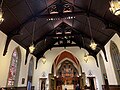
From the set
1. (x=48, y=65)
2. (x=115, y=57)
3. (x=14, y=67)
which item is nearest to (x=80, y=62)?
(x=48, y=65)

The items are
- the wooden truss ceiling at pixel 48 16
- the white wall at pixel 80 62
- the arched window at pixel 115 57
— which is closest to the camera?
the wooden truss ceiling at pixel 48 16

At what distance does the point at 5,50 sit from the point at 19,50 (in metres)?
1.83

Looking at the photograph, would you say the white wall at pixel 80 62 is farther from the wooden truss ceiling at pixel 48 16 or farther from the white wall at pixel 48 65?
the wooden truss ceiling at pixel 48 16

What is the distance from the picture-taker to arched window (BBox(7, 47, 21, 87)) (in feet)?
21.2

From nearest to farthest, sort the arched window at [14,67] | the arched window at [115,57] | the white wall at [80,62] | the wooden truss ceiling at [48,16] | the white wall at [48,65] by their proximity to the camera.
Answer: the wooden truss ceiling at [48,16] < the white wall at [48,65] < the arched window at [115,57] < the arched window at [14,67] < the white wall at [80,62]

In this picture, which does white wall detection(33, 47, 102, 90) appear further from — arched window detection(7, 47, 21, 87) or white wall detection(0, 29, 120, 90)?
arched window detection(7, 47, 21, 87)

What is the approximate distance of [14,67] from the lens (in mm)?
6832

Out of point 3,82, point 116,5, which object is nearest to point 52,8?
point 116,5

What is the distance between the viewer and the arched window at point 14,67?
645 cm

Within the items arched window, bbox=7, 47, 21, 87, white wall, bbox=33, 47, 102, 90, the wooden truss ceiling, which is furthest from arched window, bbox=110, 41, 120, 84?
arched window, bbox=7, 47, 21, 87

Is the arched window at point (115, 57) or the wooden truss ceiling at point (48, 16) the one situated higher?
the wooden truss ceiling at point (48, 16)

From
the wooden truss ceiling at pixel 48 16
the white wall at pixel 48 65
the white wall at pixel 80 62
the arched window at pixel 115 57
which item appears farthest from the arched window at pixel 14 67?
the arched window at pixel 115 57

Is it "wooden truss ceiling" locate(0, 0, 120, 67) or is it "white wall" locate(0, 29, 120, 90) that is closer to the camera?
"wooden truss ceiling" locate(0, 0, 120, 67)

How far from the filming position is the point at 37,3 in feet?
16.9
